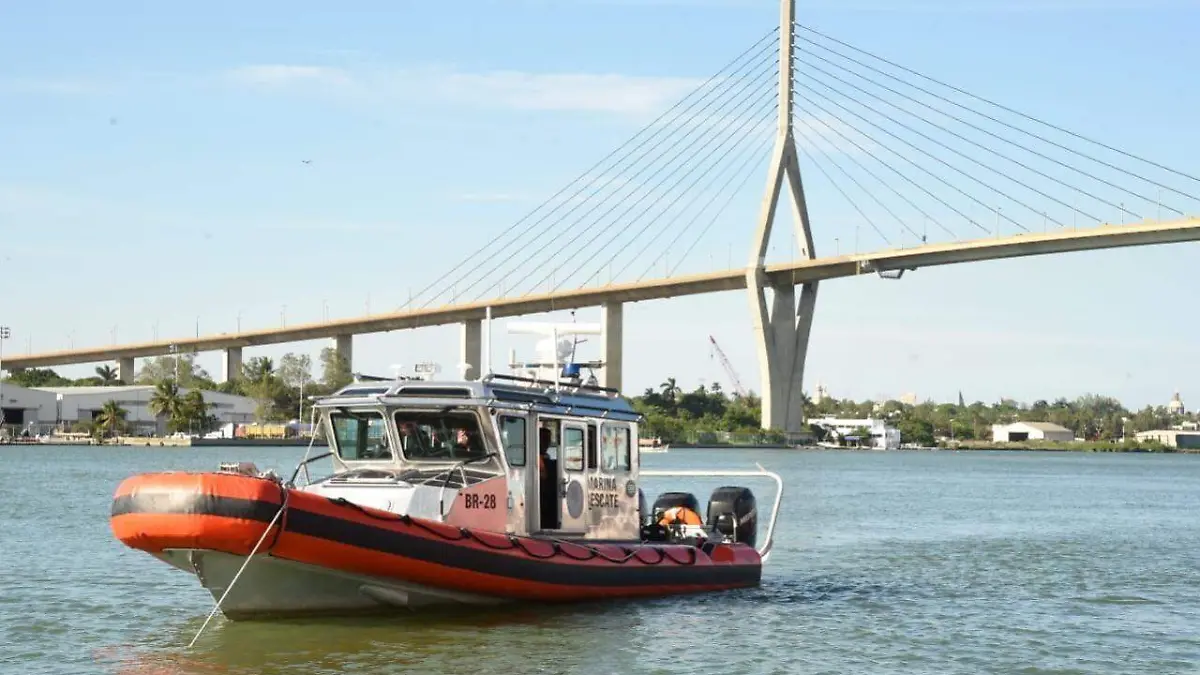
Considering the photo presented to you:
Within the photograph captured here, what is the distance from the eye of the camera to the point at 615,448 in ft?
50.2

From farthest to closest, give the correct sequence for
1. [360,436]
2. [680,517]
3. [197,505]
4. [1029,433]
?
[1029,433] < [680,517] < [360,436] < [197,505]

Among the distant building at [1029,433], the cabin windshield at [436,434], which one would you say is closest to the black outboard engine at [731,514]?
the cabin windshield at [436,434]

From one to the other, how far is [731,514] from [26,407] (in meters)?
94.6

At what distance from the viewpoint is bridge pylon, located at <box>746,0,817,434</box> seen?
7631 cm

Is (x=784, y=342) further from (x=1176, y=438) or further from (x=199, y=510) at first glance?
(x=1176, y=438)

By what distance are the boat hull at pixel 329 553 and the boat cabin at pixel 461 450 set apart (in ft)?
1.03

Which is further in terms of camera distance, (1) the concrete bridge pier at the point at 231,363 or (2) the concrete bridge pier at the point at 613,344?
(1) the concrete bridge pier at the point at 231,363

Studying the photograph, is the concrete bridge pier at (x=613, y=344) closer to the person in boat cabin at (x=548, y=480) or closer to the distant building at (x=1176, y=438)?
the person in boat cabin at (x=548, y=480)

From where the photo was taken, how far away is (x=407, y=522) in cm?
1270

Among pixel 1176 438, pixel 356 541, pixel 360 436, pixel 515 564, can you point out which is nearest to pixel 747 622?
pixel 515 564

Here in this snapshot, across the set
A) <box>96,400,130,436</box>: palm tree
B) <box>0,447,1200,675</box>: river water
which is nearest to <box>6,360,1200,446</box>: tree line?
<box>96,400,130,436</box>: palm tree

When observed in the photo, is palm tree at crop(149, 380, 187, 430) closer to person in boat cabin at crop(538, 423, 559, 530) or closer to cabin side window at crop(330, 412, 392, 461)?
person in boat cabin at crop(538, 423, 559, 530)

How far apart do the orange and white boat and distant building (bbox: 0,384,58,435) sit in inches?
3675

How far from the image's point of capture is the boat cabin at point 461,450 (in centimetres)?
1347
